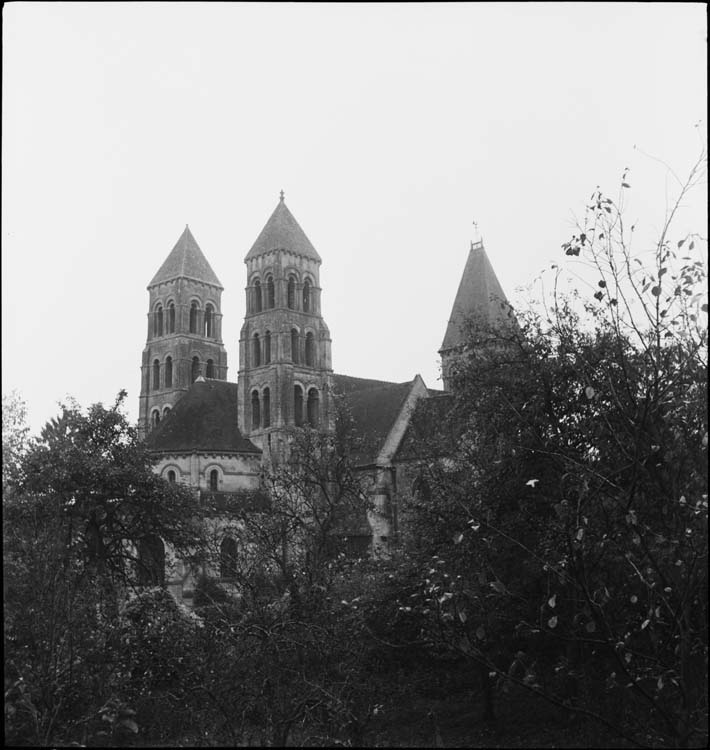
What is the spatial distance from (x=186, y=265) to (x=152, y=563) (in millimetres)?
45474

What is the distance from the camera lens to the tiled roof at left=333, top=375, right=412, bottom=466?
52312 mm

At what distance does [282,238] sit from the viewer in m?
59.7

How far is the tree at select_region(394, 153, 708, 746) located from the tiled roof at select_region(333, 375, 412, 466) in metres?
25.5

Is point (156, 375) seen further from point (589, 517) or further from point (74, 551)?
point (589, 517)

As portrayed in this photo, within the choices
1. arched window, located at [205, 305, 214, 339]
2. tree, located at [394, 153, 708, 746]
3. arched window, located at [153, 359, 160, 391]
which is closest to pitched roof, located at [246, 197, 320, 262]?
arched window, located at [205, 305, 214, 339]

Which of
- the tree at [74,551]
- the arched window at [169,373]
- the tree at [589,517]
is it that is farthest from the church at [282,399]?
the tree at [589,517]

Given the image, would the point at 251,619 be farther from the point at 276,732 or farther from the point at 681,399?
the point at 681,399

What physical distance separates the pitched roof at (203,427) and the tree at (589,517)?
29507 mm

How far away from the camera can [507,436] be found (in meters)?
17.1

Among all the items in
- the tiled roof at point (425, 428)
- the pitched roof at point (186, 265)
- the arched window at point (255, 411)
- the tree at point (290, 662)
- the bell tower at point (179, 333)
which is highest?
the pitched roof at point (186, 265)

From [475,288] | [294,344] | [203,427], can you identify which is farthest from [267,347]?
[475,288]

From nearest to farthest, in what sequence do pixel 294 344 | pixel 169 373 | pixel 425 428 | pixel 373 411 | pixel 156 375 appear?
pixel 425 428 → pixel 373 411 → pixel 294 344 → pixel 169 373 → pixel 156 375

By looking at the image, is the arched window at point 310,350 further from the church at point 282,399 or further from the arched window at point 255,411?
the arched window at point 255,411

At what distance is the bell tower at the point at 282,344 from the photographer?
56.1 m
